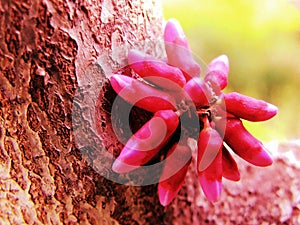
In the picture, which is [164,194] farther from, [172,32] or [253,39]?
[253,39]

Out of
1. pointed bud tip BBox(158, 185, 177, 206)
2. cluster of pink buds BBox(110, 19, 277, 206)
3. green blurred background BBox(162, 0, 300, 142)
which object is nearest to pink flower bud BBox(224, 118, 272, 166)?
cluster of pink buds BBox(110, 19, 277, 206)

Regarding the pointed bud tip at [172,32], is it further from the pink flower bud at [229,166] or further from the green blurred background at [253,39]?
the green blurred background at [253,39]

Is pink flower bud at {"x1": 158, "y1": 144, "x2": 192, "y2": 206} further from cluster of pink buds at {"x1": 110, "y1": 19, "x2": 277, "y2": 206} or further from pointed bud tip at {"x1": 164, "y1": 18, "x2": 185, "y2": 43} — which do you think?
pointed bud tip at {"x1": 164, "y1": 18, "x2": 185, "y2": 43}

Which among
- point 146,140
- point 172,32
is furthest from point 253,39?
point 146,140

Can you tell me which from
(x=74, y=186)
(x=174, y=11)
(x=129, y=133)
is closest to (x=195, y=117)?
(x=129, y=133)

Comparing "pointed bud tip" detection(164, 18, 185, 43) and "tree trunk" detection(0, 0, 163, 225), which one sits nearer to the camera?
"tree trunk" detection(0, 0, 163, 225)

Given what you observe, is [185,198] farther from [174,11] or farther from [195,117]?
[174,11]

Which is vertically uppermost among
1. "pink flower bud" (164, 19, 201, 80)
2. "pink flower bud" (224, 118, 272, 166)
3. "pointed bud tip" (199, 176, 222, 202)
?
"pink flower bud" (164, 19, 201, 80)
